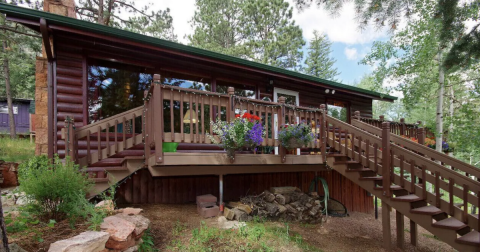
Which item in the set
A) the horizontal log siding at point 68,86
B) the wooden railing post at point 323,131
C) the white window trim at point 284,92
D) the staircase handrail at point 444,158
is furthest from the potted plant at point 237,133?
the white window trim at point 284,92

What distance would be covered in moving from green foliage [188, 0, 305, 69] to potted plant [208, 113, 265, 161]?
51.5ft

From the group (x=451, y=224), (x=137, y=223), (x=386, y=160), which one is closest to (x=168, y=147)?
(x=137, y=223)

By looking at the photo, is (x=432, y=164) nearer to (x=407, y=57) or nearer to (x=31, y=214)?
(x=31, y=214)

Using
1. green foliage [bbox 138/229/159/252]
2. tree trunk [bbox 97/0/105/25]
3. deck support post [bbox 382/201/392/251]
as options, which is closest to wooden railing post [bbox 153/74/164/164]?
green foliage [bbox 138/229/159/252]

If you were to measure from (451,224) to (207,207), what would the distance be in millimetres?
3733

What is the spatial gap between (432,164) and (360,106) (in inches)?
279

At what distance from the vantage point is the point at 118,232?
8.69 ft

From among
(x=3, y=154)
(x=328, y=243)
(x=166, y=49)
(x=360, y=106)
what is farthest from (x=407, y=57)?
(x=3, y=154)

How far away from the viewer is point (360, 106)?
1031 centimetres

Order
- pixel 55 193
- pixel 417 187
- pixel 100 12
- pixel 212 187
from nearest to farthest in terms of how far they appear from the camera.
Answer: pixel 55 193, pixel 417 187, pixel 212 187, pixel 100 12

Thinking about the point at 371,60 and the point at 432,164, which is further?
the point at 371,60

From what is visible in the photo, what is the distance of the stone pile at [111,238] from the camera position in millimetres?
2176

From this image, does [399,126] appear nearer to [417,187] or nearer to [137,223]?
[417,187]

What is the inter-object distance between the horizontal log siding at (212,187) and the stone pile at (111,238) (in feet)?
5.92
